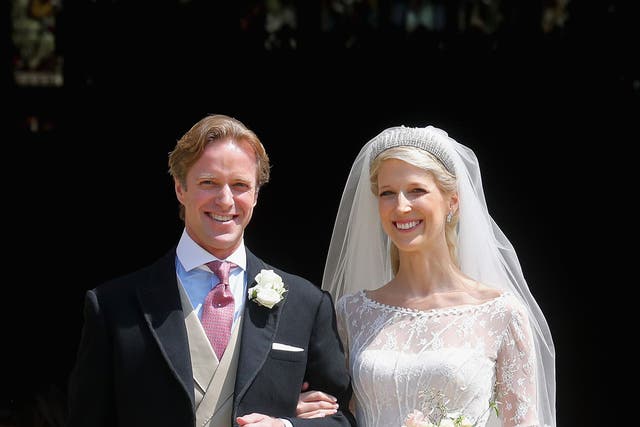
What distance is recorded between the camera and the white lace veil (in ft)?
11.9

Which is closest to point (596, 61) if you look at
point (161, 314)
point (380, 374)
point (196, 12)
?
point (196, 12)

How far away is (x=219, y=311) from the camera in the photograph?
3137mm

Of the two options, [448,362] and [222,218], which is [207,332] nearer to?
[222,218]

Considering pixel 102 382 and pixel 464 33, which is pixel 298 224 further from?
pixel 102 382

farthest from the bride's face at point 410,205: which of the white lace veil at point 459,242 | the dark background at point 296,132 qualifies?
the dark background at point 296,132

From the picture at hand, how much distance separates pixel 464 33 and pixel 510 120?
0.61 m

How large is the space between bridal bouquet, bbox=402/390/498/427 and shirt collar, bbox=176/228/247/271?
651 mm

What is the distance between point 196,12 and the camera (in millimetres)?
6879

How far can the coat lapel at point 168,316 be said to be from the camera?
3039mm

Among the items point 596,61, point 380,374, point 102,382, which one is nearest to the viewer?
point 102,382

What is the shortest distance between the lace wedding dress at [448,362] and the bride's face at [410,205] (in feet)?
0.81

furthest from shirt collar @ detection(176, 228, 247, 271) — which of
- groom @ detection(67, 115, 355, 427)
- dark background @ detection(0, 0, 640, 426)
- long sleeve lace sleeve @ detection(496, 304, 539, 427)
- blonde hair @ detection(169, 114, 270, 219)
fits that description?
dark background @ detection(0, 0, 640, 426)

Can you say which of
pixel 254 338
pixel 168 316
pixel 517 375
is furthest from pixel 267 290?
pixel 517 375

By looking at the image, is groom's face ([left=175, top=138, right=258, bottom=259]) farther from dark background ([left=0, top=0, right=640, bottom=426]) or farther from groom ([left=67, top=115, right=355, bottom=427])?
dark background ([left=0, top=0, right=640, bottom=426])
